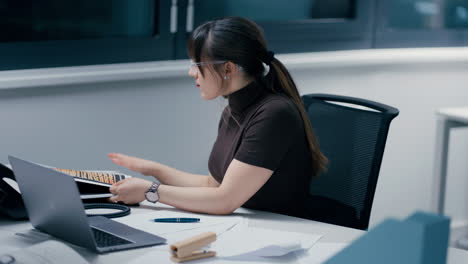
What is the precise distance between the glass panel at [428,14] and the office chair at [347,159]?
64.6 inches

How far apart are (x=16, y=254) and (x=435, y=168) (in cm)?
240

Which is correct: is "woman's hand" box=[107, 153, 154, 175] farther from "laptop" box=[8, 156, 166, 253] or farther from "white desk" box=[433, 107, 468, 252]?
"white desk" box=[433, 107, 468, 252]

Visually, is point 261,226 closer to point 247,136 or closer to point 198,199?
point 198,199

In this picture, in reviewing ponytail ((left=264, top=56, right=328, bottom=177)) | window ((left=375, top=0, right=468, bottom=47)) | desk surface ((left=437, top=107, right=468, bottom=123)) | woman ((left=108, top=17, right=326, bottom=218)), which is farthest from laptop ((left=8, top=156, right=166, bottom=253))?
window ((left=375, top=0, right=468, bottom=47))

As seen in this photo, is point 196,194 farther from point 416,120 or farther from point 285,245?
point 416,120

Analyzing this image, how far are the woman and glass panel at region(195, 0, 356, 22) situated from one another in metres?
1.02

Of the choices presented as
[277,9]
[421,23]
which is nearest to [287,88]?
[277,9]

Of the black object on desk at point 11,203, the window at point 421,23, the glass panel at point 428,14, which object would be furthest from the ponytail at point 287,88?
the glass panel at point 428,14

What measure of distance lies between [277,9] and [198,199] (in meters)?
1.73

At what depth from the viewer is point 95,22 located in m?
3.04

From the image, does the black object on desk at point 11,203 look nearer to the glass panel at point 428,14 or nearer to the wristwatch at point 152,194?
the wristwatch at point 152,194

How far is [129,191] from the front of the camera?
207 centimetres

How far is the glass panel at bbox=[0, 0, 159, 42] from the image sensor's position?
2830mm

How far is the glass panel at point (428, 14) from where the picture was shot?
396cm
